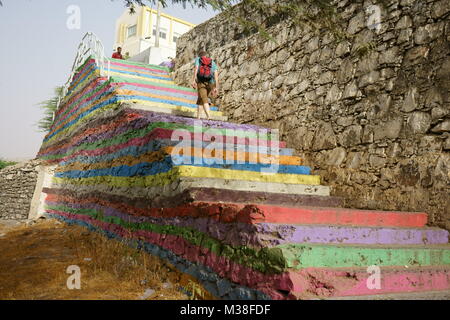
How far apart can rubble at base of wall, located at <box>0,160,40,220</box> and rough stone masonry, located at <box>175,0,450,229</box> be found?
7134mm

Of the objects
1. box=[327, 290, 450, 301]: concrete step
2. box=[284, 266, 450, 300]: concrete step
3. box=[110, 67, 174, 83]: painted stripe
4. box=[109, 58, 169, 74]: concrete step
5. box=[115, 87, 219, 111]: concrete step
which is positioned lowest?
box=[327, 290, 450, 301]: concrete step

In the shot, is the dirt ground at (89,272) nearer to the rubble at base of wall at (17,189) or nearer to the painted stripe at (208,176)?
the painted stripe at (208,176)

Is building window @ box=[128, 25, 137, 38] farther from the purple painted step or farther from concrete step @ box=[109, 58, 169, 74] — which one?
the purple painted step

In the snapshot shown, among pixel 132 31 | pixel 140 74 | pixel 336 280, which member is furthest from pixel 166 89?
pixel 132 31

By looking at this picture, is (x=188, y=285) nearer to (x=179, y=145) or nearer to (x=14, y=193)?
(x=179, y=145)

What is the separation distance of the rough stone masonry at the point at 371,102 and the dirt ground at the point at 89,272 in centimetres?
259

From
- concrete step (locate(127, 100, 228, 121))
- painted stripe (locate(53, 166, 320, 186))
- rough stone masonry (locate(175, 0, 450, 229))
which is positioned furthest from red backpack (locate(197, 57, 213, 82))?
painted stripe (locate(53, 166, 320, 186))

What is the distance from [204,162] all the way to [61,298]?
2.16 metres

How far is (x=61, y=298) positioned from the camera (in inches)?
121

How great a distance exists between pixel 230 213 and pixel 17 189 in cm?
943

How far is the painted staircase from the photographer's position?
2.50m

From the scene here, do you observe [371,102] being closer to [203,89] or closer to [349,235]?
[349,235]

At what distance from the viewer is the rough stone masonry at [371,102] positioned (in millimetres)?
3617
